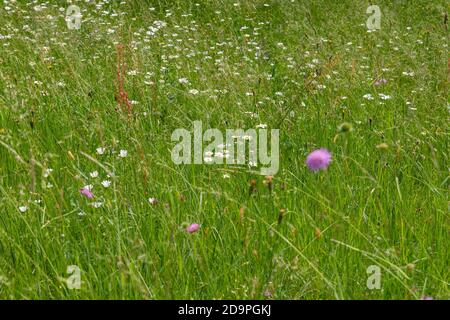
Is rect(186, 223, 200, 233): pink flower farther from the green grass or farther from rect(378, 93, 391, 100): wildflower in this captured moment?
rect(378, 93, 391, 100): wildflower

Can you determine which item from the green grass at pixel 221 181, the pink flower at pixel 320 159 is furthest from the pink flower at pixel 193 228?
the pink flower at pixel 320 159

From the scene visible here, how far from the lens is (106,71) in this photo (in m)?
3.93

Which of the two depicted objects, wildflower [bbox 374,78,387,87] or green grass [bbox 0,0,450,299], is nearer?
green grass [bbox 0,0,450,299]

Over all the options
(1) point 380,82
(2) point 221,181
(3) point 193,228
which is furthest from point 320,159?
(1) point 380,82

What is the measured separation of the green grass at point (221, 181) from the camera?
1.81 metres

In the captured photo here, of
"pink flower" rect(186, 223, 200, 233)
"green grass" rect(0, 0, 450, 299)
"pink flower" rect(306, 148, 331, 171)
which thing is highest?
"pink flower" rect(306, 148, 331, 171)

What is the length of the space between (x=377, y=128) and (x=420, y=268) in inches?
55.4

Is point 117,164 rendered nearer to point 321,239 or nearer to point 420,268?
point 321,239

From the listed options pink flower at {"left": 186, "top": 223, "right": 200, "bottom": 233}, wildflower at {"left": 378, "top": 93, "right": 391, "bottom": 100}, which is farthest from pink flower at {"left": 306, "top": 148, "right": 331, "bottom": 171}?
wildflower at {"left": 378, "top": 93, "right": 391, "bottom": 100}

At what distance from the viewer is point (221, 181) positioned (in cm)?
248

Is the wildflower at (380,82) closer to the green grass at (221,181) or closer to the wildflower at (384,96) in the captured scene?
the green grass at (221,181)

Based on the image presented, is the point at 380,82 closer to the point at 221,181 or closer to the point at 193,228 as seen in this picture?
the point at 221,181

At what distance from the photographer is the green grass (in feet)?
5.94

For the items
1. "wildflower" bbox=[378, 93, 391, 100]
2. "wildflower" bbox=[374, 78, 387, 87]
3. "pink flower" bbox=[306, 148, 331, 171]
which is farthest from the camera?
"wildflower" bbox=[374, 78, 387, 87]
